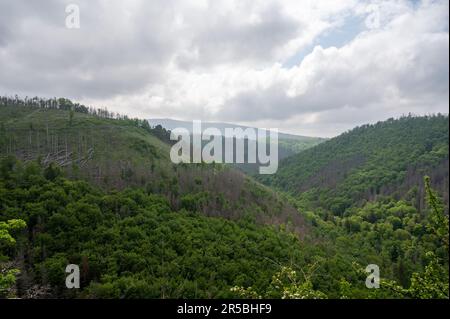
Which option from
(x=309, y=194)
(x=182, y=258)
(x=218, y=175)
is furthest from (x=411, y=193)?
(x=182, y=258)

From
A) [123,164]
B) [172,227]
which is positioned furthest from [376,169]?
[172,227]

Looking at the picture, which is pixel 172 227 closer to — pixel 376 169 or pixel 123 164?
pixel 123 164

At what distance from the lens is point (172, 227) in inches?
2074

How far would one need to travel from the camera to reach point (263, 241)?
56469mm

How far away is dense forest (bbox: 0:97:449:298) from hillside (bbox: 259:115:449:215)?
5.82 feet

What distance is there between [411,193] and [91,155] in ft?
343

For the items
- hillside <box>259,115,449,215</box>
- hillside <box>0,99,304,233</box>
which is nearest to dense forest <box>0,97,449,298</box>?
hillside <box>0,99,304,233</box>

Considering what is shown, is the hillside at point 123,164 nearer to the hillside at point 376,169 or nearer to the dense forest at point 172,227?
the dense forest at point 172,227

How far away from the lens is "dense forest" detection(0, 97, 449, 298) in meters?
26.1

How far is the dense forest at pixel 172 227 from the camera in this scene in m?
26.1

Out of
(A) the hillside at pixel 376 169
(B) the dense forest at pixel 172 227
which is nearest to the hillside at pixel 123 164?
(B) the dense forest at pixel 172 227
